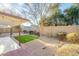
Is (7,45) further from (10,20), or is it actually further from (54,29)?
(54,29)

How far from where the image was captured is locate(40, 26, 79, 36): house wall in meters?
1.92

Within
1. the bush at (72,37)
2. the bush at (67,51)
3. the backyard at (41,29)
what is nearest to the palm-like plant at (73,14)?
the backyard at (41,29)

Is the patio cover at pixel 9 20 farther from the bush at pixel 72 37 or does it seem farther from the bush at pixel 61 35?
the bush at pixel 72 37

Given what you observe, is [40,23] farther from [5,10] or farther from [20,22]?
[5,10]

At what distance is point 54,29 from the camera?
1.93 metres

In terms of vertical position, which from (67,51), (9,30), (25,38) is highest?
(9,30)

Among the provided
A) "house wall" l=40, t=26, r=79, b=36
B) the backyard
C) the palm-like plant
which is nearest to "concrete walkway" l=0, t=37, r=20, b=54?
the backyard

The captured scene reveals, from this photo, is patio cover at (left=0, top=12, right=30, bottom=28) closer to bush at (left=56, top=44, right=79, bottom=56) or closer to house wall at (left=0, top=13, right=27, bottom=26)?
house wall at (left=0, top=13, right=27, bottom=26)

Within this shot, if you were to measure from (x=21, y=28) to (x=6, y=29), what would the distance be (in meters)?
0.19

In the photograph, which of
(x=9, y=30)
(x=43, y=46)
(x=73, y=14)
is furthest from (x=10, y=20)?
(x=73, y=14)

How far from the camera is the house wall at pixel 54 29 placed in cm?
192

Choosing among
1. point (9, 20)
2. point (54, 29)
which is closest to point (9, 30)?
point (9, 20)

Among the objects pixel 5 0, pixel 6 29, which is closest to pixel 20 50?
pixel 6 29

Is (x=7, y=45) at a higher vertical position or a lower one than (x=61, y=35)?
lower
